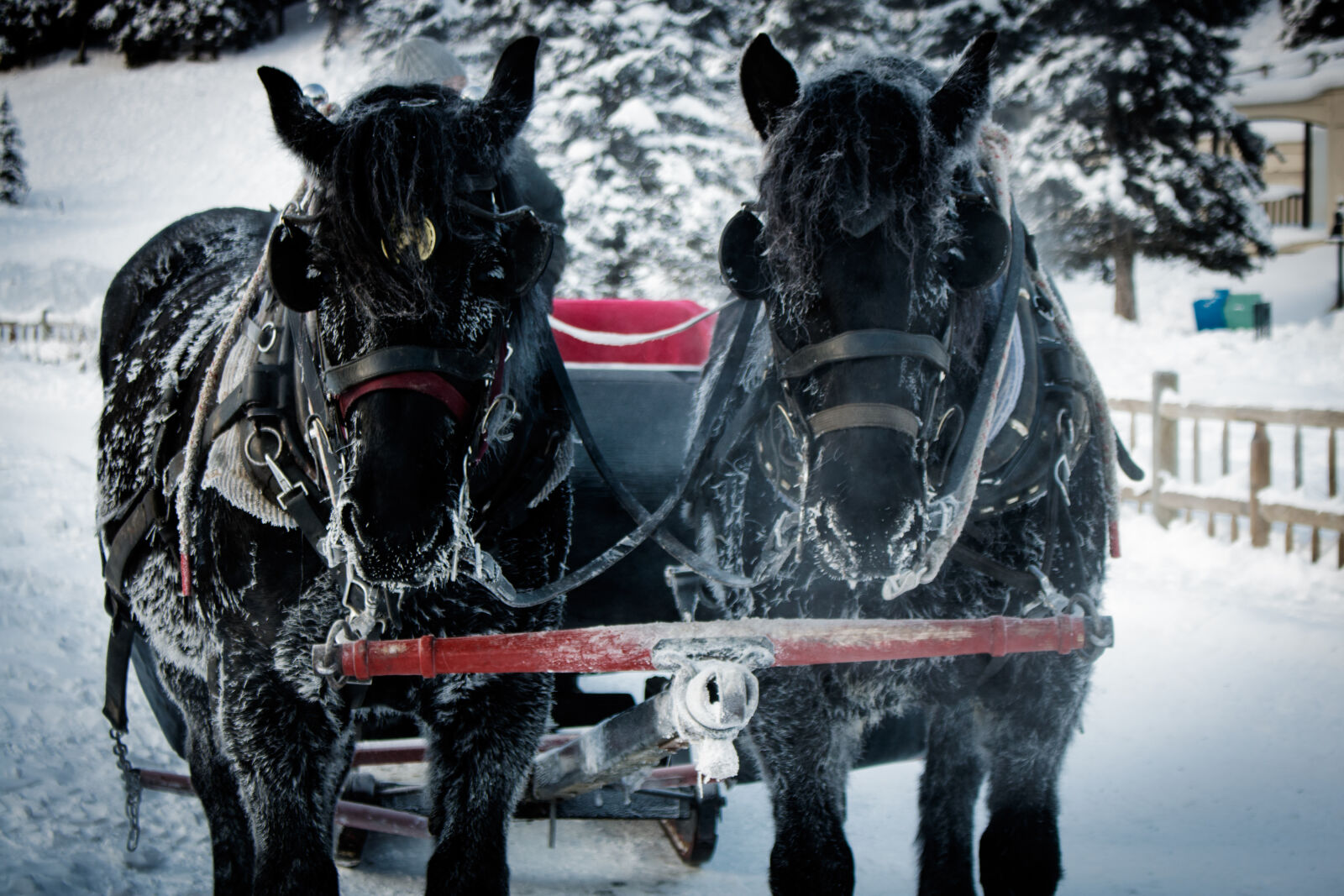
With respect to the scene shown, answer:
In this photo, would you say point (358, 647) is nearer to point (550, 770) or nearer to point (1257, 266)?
point (550, 770)

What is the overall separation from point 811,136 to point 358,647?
1257 millimetres

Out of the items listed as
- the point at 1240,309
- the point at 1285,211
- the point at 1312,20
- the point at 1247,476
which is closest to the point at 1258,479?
the point at 1247,476

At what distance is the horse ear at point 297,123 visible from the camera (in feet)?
5.73

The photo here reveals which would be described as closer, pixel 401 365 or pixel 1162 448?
pixel 401 365

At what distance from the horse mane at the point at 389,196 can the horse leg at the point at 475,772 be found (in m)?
0.88

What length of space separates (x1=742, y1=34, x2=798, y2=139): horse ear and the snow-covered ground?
38.8 inches

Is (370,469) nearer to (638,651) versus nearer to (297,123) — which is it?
(638,651)

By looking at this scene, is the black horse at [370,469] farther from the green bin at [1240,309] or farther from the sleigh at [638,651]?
the green bin at [1240,309]

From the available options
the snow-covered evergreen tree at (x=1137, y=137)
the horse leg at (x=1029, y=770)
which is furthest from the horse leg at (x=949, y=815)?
the snow-covered evergreen tree at (x=1137, y=137)

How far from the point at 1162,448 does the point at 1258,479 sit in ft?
3.61

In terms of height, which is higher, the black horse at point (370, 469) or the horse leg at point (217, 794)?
the black horse at point (370, 469)

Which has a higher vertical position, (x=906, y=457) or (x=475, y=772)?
(x=906, y=457)

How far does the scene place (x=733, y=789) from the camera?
13.4 ft

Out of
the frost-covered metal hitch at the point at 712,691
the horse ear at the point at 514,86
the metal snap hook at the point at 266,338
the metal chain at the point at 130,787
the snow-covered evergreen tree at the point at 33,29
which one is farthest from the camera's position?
the snow-covered evergreen tree at the point at 33,29
